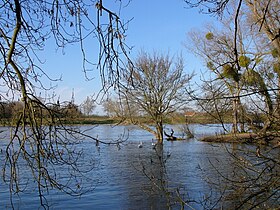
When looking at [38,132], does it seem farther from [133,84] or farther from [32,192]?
[32,192]

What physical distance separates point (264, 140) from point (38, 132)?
7.82 ft

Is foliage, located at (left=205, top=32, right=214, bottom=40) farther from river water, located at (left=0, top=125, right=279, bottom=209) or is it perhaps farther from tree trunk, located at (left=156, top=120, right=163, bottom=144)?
tree trunk, located at (left=156, top=120, right=163, bottom=144)

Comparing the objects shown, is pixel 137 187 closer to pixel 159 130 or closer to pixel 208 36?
pixel 208 36

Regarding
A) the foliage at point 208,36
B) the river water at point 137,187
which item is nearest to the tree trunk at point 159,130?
the foliage at point 208,36

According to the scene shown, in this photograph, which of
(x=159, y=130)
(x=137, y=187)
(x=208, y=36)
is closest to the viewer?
(x=137, y=187)

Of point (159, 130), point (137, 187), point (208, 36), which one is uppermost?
point (208, 36)

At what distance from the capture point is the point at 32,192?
844 centimetres

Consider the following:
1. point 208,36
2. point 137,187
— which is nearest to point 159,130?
point 208,36

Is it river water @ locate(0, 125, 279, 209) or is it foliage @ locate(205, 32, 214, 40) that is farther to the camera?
foliage @ locate(205, 32, 214, 40)

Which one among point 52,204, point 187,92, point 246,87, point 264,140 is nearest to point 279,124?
point 264,140

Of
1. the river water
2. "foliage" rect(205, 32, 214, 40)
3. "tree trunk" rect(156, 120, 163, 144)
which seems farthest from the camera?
"tree trunk" rect(156, 120, 163, 144)

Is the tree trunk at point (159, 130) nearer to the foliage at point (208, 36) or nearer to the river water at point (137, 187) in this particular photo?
the foliage at point (208, 36)

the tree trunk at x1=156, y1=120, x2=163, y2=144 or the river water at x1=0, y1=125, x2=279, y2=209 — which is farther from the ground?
the tree trunk at x1=156, y1=120, x2=163, y2=144

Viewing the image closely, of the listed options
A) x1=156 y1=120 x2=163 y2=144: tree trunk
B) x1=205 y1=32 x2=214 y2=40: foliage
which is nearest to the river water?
x1=205 y1=32 x2=214 y2=40: foliage
